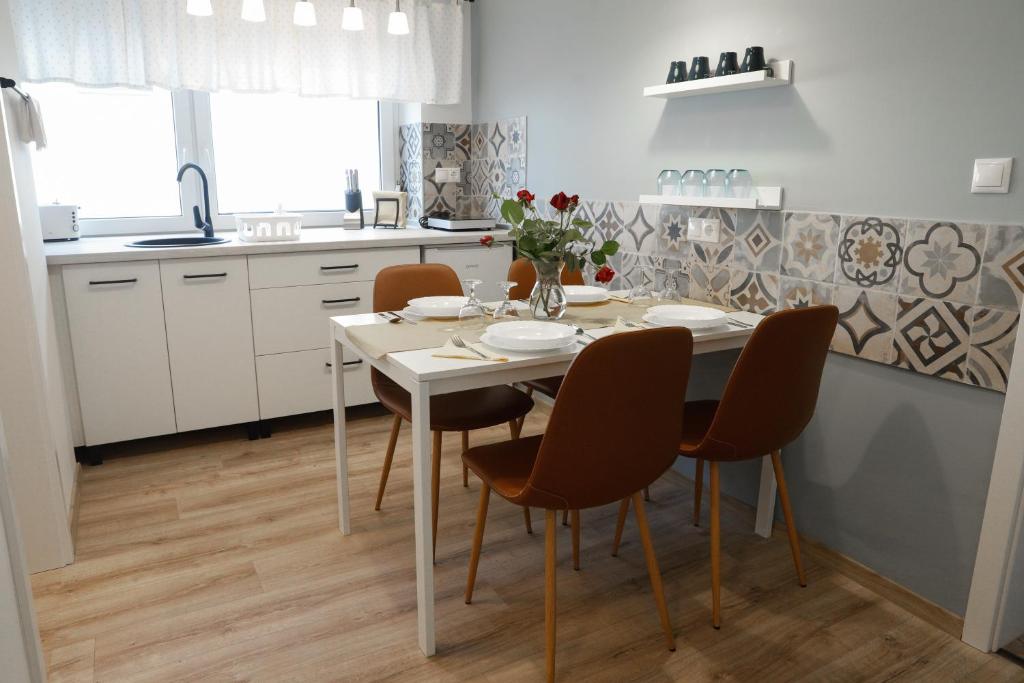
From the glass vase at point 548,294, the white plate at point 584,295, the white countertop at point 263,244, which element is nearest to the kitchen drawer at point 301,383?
the white countertop at point 263,244

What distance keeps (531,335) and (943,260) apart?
3.50 ft

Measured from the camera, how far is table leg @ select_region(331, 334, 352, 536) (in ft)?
7.50

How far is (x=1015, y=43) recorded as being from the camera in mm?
1682

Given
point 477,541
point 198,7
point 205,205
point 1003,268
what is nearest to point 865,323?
point 1003,268

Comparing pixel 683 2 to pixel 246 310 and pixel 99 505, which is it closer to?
pixel 246 310

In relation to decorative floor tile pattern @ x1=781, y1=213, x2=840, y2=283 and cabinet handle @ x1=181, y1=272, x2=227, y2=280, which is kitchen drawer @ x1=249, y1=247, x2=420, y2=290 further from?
decorative floor tile pattern @ x1=781, y1=213, x2=840, y2=283

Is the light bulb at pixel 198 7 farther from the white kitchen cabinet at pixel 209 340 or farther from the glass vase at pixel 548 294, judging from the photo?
the glass vase at pixel 548 294

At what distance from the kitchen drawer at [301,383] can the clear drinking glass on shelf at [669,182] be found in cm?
156

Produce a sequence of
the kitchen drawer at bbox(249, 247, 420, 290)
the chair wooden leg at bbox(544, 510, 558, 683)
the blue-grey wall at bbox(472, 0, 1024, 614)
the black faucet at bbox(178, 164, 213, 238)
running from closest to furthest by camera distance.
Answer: the chair wooden leg at bbox(544, 510, 558, 683) → the blue-grey wall at bbox(472, 0, 1024, 614) → the kitchen drawer at bbox(249, 247, 420, 290) → the black faucet at bbox(178, 164, 213, 238)

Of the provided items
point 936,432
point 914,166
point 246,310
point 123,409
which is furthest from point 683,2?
point 123,409

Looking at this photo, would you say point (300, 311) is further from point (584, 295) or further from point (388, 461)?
point (584, 295)

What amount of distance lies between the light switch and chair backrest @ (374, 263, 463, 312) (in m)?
1.63

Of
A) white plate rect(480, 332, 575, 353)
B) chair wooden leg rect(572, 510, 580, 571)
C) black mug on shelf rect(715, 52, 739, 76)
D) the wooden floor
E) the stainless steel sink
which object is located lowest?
the wooden floor

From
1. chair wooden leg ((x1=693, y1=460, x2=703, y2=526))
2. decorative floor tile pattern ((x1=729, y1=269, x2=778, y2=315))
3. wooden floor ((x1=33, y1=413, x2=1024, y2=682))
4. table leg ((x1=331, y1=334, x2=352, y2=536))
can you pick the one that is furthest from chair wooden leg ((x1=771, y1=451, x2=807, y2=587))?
table leg ((x1=331, y1=334, x2=352, y2=536))
